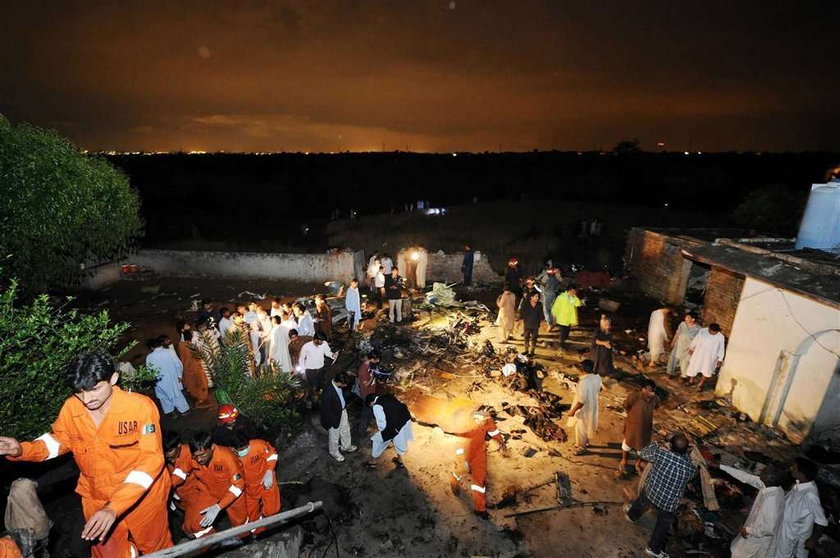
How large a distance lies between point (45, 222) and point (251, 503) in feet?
20.3

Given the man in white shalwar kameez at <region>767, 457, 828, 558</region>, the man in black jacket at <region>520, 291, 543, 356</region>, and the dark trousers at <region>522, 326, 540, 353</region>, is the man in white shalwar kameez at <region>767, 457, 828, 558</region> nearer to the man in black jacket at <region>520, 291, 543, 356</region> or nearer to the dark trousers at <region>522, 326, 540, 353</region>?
the man in black jacket at <region>520, 291, 543, 356</region>

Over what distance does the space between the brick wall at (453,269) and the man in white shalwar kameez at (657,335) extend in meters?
7.31

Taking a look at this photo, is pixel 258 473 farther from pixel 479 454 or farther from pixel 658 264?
pixel 658 264

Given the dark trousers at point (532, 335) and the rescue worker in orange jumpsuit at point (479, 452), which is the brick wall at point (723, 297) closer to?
the dark trousers at point (532, 335)

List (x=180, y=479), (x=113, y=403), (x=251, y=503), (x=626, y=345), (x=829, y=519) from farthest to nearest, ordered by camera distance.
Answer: (x=626, y=345)
(x=829, y=519)
(x=251, y=503)
(x=180, y=479)
(x=113, y=403)

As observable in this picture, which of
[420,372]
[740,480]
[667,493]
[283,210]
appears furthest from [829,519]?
[283,210]

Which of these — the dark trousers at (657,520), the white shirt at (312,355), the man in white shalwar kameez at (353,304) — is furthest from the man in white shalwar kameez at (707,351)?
the man in white shalwar kameez at (353,304)

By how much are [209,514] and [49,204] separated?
6.14 meters

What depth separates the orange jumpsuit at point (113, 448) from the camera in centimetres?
336

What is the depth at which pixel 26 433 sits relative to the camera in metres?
4.23

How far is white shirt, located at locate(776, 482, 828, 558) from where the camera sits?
420 cm

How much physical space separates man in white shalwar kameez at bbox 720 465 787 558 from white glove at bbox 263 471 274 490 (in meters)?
5.50

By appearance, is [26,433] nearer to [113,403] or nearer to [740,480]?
[113,403]

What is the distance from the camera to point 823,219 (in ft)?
29.1
